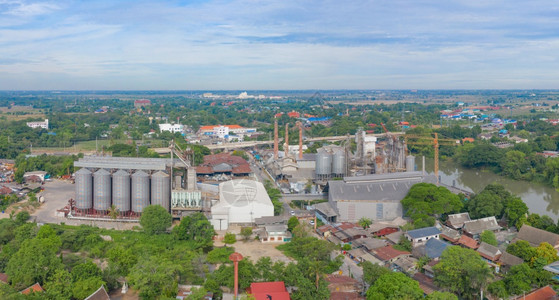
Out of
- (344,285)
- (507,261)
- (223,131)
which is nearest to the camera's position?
(344,285)

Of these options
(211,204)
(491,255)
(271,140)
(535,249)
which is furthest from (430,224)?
(271,140)

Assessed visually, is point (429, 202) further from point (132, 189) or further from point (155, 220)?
point (132, 189)

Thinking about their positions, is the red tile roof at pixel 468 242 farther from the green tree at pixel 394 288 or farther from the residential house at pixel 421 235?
the green tree at pixel 394 288

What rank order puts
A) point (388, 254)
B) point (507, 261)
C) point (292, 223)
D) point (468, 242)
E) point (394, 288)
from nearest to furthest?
point (394, 288)
point (507, 261)
point (388, 254)
point (468, 242)
point (292, 223)

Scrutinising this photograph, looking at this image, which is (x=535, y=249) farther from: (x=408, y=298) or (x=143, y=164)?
(x=143, y=164)

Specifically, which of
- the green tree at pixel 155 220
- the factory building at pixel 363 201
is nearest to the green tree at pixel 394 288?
the factory building at pixel 363 201

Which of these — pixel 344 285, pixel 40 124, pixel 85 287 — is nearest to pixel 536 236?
pixel 344 285
